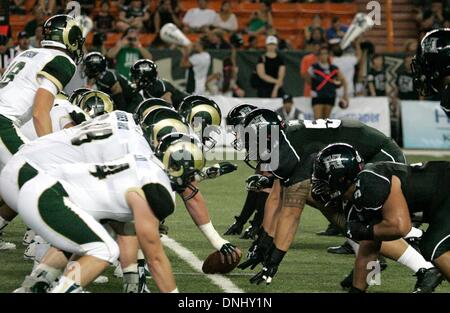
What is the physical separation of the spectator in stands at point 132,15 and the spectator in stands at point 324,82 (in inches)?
130

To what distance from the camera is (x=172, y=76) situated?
698 inches

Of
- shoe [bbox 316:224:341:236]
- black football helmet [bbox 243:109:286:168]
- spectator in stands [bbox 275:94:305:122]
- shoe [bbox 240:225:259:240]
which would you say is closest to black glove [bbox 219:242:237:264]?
black football helmet [bbox 243:109:286:168]

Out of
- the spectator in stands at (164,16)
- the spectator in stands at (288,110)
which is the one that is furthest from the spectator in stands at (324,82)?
the spectator in stands at (164,16)

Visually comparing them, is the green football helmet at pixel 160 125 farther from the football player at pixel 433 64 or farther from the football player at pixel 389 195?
the football player at pixel 433 64

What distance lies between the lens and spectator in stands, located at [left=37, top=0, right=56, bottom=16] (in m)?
16.9

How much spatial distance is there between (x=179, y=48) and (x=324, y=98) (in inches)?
106

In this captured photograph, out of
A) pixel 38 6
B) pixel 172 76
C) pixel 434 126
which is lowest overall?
pixel 434 126

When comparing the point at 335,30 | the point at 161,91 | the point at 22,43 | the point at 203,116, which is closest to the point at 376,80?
the point at 335,30

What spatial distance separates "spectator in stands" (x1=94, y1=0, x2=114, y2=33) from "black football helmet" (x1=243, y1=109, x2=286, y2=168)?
10.8 meters

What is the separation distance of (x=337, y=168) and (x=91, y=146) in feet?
4.93

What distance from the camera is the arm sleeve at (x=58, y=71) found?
309 inches

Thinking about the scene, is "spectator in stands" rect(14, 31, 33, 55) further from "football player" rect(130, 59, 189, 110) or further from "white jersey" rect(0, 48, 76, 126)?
"white jersey" rect(0, 48, 76, 126)
